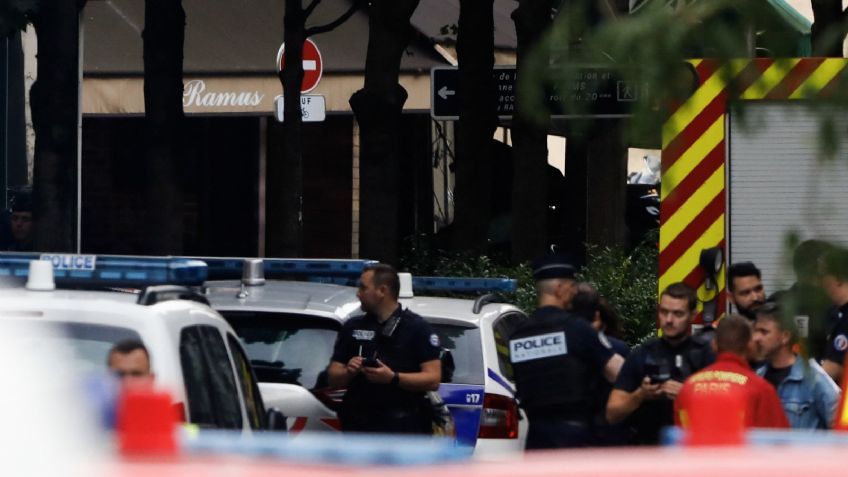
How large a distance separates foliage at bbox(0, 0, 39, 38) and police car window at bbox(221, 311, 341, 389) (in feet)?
18.7

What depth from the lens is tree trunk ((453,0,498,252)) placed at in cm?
1683

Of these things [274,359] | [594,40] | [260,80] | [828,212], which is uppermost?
[260,80]

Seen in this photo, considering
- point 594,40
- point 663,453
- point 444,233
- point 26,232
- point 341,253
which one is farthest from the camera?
point 341,253

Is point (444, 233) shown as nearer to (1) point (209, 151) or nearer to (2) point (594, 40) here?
(1) point (209, 151)

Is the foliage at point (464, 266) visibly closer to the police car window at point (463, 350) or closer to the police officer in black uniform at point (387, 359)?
the police car window at point (463, 350)

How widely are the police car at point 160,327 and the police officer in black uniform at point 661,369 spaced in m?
1.96

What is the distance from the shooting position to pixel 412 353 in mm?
8914

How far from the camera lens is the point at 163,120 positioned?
50.5ft

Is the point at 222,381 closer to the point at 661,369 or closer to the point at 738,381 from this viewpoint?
the point at 738,381

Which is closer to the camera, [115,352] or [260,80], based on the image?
[115,352]

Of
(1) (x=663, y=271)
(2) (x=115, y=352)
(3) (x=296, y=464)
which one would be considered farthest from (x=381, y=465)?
(1) (x=663, y=271)

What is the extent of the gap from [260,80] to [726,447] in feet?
70.6

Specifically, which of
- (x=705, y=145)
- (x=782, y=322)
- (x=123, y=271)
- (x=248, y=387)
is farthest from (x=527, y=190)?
(x=782, y=322)

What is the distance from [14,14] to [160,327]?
8.98 metres
